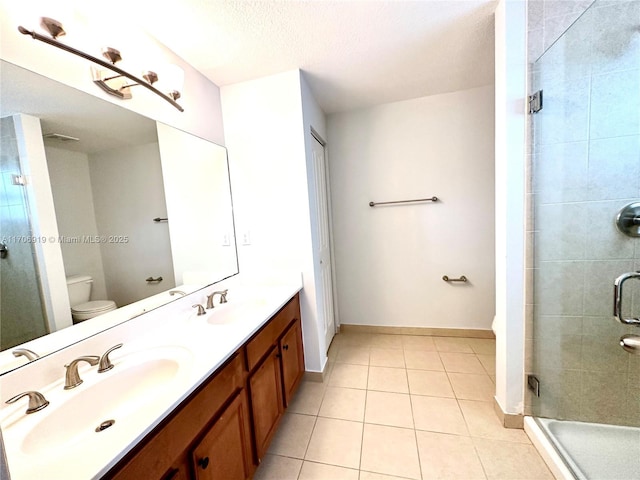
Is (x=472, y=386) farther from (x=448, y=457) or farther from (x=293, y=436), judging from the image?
(x=293, y=436)

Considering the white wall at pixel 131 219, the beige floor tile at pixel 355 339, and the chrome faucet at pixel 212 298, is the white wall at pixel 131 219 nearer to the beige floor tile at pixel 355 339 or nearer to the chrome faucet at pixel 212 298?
the chrome faucet at pixel 212 298

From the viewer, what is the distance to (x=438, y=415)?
1609 millimetres

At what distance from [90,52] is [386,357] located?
2.67 m

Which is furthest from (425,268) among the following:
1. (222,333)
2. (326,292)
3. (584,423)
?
(222,333)

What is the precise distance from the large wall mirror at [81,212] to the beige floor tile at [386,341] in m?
1.78

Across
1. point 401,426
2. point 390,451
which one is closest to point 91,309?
point 390,451

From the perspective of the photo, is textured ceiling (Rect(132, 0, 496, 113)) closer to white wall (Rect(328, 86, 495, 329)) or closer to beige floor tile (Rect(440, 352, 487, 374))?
white wall (Rect(328, 86, 495, 329))

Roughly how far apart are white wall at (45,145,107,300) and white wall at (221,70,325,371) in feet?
3.13

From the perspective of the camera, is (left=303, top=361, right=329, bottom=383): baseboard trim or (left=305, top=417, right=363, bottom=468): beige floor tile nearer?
(left=305, top=417, right=363, bottom=468): beige floor tile

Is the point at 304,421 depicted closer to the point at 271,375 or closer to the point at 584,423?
the point at 271,375

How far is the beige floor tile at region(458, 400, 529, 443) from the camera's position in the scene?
56.5 inches

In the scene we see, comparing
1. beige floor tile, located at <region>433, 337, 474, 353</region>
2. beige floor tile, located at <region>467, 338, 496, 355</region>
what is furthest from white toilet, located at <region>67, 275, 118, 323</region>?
beige floor tile, located at <region>467, 338, 496, 355</region>

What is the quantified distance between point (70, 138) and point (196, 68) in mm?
981

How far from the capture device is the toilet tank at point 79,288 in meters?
0.98
